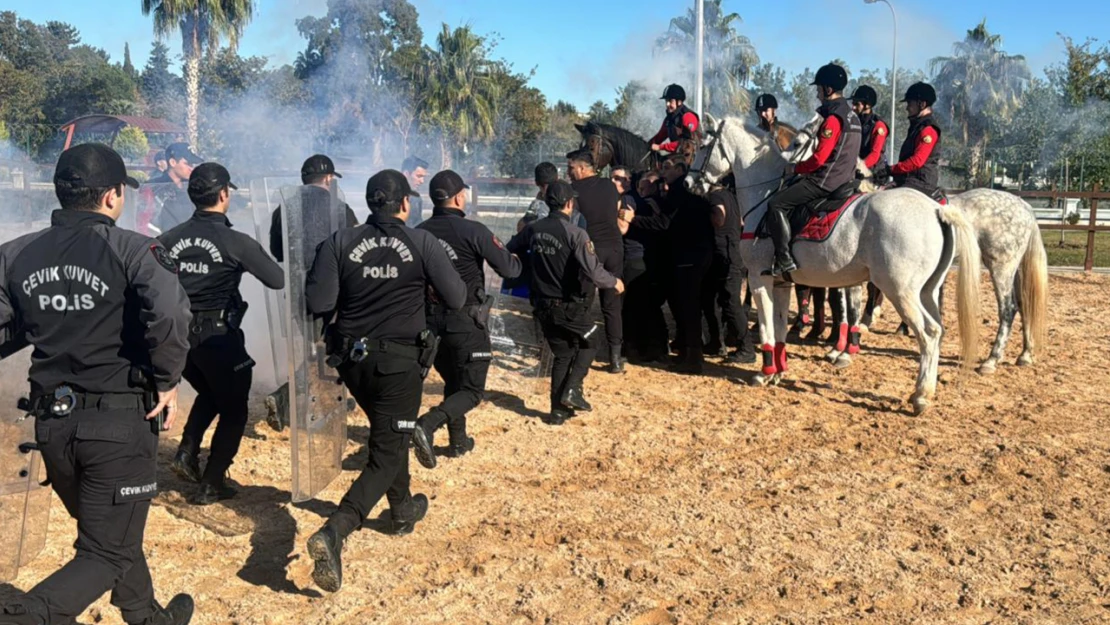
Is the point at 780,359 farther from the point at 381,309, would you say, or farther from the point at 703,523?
the point at 381,309

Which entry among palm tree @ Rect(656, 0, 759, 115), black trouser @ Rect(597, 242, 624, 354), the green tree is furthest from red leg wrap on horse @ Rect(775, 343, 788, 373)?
palm tree @ Rect(656, 0, 759, 115)

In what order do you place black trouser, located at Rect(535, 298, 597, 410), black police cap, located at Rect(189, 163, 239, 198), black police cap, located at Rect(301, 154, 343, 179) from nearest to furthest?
black police cap, located at Rect(189, 163, 239, 198), black police cap, located at Rect(301, 154, 343, 179), black trouser, located at Rect(535, 298, 597, 410)

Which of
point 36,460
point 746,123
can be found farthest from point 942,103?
point 36,460

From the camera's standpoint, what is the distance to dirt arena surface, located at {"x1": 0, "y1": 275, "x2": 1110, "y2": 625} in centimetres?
420

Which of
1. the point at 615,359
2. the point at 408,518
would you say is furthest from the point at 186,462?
the point at 615,359

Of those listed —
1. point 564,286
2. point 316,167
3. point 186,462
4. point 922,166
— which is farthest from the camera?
point 922,166

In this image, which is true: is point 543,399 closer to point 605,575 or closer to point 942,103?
point 605,575

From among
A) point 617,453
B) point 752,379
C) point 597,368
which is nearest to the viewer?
point 617,453

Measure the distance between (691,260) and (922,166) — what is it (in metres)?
2.44

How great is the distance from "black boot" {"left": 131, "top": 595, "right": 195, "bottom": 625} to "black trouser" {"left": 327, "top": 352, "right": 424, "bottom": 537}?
2.61ft

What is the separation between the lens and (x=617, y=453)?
260 inches

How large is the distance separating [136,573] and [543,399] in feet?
15.8

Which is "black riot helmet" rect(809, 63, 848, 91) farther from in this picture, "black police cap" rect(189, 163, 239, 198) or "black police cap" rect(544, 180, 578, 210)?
"black police cap" rect(189, 163, 239, 198)

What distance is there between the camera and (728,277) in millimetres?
9242
